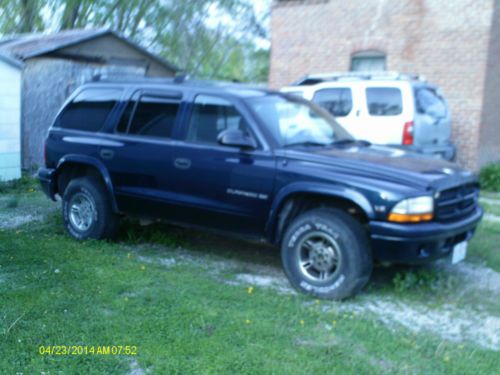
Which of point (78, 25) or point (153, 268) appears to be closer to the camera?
point (153, 268)

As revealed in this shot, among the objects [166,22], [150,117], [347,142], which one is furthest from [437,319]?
[166,22]

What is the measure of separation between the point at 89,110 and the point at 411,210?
3.93m

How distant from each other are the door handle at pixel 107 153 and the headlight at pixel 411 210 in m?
3.16

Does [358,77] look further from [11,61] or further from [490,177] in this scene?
[11,61]

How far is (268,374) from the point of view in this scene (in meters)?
3.84

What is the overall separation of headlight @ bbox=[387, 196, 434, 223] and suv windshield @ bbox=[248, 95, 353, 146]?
1279 millimetres

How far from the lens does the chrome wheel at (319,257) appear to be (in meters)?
5.18

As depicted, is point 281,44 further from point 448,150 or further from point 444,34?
point 448,150

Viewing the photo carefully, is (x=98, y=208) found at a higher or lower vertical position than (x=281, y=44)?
lower

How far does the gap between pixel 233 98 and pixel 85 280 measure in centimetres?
220

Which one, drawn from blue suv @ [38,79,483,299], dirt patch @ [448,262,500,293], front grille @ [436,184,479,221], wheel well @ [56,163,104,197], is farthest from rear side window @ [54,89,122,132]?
dirt patch @ [448,262,500,293]

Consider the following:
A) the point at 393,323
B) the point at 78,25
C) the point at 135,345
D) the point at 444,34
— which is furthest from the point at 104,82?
the point at 78,25

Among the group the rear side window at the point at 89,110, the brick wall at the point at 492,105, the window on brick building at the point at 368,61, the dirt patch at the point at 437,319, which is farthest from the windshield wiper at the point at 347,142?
the window on brick building at the point at 368,61

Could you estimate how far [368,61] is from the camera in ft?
46.1
